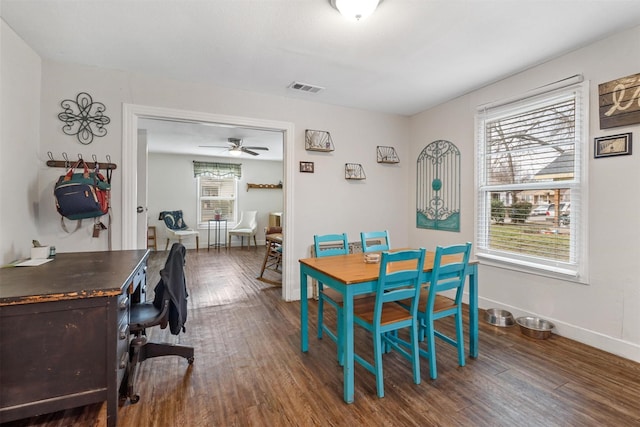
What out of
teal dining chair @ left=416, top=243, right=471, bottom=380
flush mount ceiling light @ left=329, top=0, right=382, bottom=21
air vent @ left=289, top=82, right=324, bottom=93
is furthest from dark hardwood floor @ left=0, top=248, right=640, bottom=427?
air vent @ left=289, top=82, right=324, bottom=93

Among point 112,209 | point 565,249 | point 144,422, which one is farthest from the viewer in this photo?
point 112,209

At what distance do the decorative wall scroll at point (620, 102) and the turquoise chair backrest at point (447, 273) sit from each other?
5.06ft

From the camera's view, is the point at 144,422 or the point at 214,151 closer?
the point at 144,422

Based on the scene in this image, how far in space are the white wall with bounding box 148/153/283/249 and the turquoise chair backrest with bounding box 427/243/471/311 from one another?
6.58 m

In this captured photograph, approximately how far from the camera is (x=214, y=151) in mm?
6770

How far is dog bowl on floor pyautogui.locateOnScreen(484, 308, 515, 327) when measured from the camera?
9.34ft

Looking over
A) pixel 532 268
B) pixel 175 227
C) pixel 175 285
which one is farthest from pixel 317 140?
pixel 175 227

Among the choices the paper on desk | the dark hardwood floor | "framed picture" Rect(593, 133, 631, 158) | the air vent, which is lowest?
the dark hardwood floor

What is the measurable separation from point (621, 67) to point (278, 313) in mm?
3638

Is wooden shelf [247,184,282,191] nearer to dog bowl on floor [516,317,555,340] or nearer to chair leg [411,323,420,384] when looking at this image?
dog bowl on floor [516,317,555,340]

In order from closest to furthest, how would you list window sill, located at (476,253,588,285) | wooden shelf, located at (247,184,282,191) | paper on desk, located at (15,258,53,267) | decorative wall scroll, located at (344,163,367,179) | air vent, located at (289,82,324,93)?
1. paper on desk, located at (15,258,53,267)
2. window sill, located at (476,253,588,285)
3. air vent, located at (289,82,324,93)
4. decorative wall scroll, located at (344,163,367,179)
5. wooden shelf, located at (247,184,282,191)

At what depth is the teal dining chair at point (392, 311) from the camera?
5.92 feet

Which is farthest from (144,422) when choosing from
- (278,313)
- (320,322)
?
(278,313)

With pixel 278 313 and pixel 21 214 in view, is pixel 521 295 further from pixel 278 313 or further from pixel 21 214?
pixel 21 214
